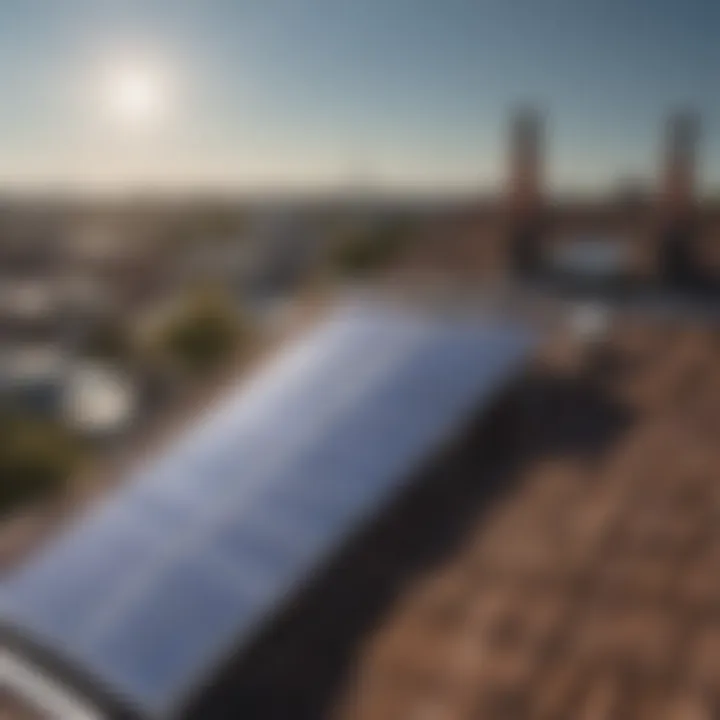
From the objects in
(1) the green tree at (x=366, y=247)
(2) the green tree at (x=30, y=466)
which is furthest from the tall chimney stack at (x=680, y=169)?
(1) the green tree at (x=366, y=247)

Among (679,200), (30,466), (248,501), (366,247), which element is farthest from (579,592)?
(366,247)

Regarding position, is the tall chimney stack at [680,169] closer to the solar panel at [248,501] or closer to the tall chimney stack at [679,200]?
the tall chimney stack at [679,200]

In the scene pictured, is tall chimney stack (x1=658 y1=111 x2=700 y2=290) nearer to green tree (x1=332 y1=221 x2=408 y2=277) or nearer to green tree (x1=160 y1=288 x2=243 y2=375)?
green tree (x1=160 y1=288 x2=243 y2=375)

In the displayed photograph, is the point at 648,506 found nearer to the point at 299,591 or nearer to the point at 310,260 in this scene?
the point at 299,591

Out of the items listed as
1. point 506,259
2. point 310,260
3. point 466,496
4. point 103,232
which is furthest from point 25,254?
point 466,496

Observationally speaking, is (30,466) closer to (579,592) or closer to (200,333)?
(200,333)

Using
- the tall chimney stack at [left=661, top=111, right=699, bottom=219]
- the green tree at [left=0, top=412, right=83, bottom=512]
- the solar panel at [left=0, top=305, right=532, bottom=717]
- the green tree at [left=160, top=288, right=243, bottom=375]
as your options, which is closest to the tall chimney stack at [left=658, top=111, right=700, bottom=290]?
the tall chimney stack at [left=661, top=111, right=699, bottom=219]
